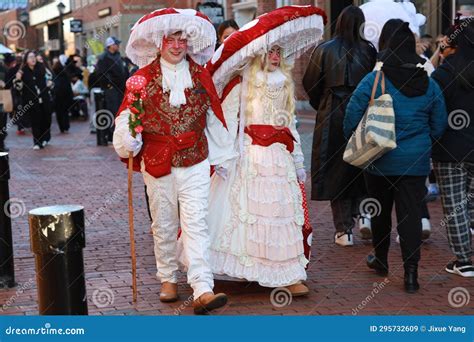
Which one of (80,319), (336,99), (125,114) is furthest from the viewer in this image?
(336,99)

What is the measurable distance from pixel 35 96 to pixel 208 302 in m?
12.5

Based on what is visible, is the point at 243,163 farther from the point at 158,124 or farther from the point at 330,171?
the point at 330,171

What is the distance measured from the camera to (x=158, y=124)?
5.62 m

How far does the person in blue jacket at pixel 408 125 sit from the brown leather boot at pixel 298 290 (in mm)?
736

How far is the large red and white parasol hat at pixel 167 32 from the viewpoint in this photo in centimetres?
557

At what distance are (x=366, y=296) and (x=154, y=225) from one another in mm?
1550

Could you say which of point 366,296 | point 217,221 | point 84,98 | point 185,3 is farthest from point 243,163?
point 185,3

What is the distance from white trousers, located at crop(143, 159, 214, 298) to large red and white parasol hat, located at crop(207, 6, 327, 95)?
720 millimetres

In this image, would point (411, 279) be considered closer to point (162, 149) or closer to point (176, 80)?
point (162, 149)

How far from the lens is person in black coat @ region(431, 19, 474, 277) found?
20.3 ft

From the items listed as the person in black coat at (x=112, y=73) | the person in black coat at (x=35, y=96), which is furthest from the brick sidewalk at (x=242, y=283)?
the person in black coat at (x=35, y=96)

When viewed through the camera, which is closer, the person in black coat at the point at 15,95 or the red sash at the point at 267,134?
the red sash at the point at 267,134

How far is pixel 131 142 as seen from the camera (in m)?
5.50

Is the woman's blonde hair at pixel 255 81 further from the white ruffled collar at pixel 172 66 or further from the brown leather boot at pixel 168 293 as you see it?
the brown leather boot at pixel 168 293
